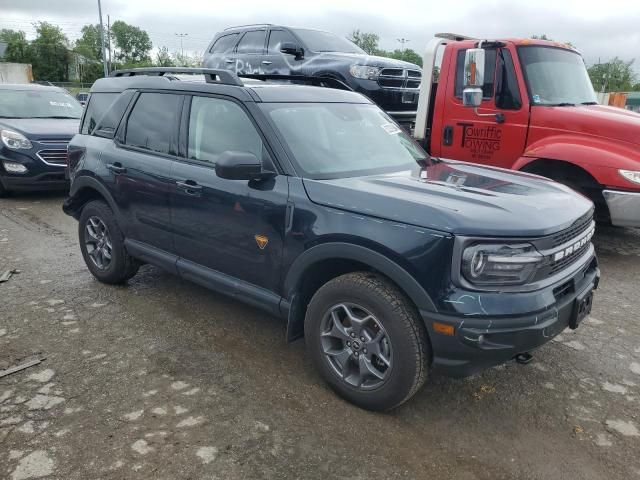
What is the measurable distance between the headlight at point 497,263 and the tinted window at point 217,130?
5.00 ft

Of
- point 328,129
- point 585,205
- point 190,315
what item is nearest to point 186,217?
point 190,315

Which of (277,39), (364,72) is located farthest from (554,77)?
(277,39)

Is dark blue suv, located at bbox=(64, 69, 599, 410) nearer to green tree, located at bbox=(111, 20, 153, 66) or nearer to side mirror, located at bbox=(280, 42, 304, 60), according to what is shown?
side mirror, located at bbox=(280, 42, 304, 60)

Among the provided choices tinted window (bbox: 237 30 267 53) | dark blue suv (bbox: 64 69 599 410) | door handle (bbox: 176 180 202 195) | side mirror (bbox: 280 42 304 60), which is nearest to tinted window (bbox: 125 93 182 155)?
dark blue suv (bbox: 64 69 599 410)

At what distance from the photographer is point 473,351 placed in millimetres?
2588

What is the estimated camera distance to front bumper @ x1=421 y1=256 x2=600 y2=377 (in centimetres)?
255

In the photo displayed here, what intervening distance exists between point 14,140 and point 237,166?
6.55 m

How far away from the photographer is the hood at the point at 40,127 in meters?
8.19

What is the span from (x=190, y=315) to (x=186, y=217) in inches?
34.2

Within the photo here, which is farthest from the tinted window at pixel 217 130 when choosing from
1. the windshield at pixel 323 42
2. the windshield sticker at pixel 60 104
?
the windshield sticker at pixel 60 104

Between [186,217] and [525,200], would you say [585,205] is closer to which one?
[525,200]

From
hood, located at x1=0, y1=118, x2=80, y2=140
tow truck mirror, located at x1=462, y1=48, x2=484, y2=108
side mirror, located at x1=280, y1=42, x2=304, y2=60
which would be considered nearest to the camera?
tow truck mirror, located at x1=462, y1=48, x2=484, y2=108

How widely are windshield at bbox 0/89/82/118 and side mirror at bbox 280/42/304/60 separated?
3.74m

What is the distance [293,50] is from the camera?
921 cm
